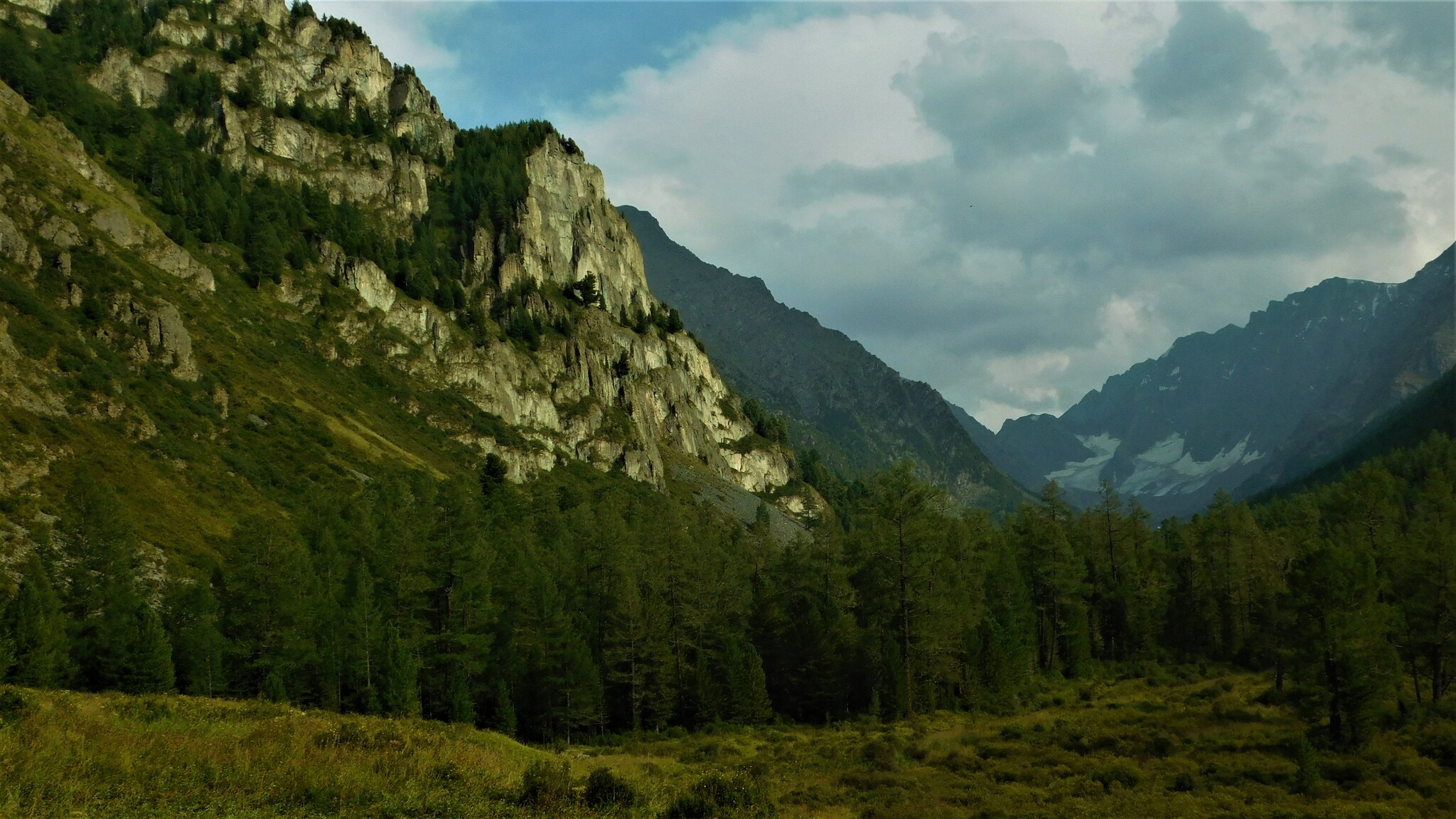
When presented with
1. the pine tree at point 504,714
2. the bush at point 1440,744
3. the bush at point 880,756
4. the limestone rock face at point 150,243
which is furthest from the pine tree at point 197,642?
the limestone rock face at point 150,243

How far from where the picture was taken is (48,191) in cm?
10381

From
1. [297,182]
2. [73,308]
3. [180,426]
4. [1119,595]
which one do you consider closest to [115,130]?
[297,182]

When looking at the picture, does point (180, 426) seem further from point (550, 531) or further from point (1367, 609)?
point (1367, 609)

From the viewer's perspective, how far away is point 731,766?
4125 centimetres

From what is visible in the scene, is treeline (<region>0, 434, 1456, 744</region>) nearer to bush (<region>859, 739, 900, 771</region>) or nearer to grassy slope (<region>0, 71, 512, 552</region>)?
grassy slope (<region>0, 71, 512, 552</region>)

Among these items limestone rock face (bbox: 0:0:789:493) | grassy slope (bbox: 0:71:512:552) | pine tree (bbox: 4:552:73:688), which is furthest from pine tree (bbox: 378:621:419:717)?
limestone rock face (bbox: 0:0:789:493)

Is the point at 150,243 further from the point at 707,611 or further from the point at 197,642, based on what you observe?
the point at 707,611

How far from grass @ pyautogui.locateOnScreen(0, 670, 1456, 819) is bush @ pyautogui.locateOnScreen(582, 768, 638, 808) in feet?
0.21

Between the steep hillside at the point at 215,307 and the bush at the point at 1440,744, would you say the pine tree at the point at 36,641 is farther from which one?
the bush at the point at 1440,744

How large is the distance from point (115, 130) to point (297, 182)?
33591mm

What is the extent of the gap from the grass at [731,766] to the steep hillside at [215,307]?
45.8m

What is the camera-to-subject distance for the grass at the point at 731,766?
1839cm

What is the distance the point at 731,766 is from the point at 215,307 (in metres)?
114

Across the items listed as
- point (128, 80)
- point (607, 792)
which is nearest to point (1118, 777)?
point (607, 792)
